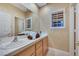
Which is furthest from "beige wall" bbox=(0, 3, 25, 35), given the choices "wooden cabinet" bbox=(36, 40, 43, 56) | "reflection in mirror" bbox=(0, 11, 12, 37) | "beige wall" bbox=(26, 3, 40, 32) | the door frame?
the door frame

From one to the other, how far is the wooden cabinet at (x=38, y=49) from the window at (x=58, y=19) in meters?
0.23

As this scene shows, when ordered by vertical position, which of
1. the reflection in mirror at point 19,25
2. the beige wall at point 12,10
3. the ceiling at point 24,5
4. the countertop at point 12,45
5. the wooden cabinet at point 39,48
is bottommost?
the wooden cabinet at point 39,48

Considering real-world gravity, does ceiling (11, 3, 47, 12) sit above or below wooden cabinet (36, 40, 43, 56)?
above

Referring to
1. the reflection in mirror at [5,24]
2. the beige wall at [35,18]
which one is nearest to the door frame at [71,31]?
the beige wall at [35,18]

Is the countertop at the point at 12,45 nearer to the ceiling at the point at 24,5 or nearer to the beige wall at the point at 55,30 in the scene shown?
the beige wall at the point at 55,30

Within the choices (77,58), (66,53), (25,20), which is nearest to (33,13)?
(25,20)

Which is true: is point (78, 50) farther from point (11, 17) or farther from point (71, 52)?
point (11, 17)

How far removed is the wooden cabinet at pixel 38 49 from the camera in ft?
4.07

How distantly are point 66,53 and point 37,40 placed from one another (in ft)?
1.42

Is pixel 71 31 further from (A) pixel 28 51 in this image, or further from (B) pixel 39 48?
(A) pixel 28 51

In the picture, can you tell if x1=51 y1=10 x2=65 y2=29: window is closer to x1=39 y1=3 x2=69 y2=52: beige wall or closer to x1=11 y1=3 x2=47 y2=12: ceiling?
x1=39 y1=3 x2=69 y2=52: beige wall

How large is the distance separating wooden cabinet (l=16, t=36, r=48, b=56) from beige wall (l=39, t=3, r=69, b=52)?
0.28 feet

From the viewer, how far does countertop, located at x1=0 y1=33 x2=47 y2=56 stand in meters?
1.01

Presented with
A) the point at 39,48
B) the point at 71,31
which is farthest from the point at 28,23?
the point at 71,31
